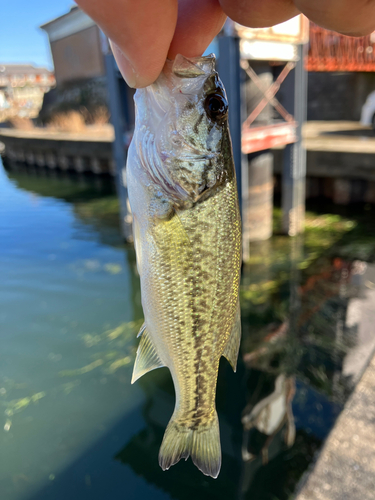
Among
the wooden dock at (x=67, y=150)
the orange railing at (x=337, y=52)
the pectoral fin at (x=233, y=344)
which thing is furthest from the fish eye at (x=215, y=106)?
the wooden dock at (x=67, y=150)

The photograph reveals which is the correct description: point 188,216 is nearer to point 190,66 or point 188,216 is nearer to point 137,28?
point 190,66

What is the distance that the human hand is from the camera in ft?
3.11

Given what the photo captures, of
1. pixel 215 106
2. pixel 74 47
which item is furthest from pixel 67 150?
pixel 74 47

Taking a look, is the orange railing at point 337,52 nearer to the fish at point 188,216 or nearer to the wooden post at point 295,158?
the wooden post at point 295,158

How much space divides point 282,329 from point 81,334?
3.20 metres

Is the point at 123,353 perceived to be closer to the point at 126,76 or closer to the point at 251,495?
the point at 251,495

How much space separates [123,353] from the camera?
5.70 meters

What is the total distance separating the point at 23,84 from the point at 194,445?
299ft

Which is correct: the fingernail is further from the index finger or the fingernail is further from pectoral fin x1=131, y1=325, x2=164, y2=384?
pectoral fin x1=131, y1=325, x2=164, y2=384

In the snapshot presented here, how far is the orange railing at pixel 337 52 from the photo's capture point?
9.91m

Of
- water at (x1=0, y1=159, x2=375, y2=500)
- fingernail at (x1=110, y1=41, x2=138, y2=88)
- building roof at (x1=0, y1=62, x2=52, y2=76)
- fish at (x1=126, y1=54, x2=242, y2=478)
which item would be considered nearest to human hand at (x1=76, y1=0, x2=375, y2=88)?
fingernail at (x1=110, y1=41, x2=138, y2=88)

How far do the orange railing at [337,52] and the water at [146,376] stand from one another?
4.62 meters

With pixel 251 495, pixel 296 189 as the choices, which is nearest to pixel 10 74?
pixel 296 189

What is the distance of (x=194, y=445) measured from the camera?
173cm
